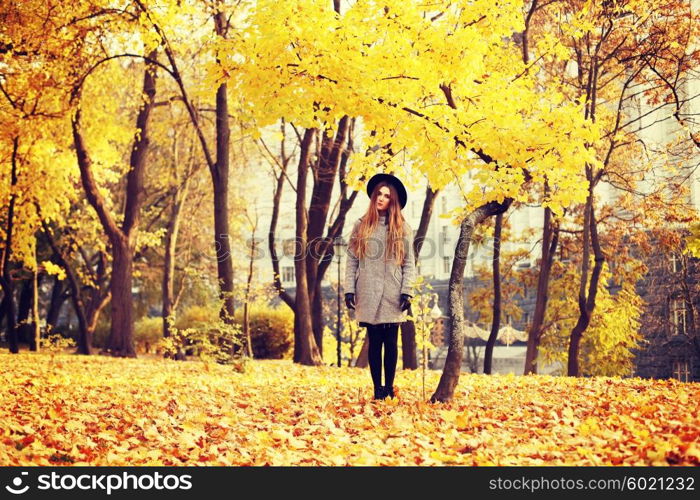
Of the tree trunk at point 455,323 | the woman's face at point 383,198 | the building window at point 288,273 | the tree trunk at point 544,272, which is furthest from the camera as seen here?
the building window at point 288,273

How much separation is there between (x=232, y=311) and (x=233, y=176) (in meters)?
18.1

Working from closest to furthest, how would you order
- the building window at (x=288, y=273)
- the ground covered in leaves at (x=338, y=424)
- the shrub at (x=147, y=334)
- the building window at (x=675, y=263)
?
the ground covered in leaves at (x=338, y=424), the building window at (x=675, y=263), the shrub at (x=147, y=334), the building window at (x=288, y=273)

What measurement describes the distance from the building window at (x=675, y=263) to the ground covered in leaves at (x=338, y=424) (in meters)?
17.4

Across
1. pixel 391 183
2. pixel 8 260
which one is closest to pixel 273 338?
pixel 8 260

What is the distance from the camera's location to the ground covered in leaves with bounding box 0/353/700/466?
15.9ft

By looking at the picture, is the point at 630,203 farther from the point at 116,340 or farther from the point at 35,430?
the point at 35,430

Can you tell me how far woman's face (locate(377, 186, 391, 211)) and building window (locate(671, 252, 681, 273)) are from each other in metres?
21.2

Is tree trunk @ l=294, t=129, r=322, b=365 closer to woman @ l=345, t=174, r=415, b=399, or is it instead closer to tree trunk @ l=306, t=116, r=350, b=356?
tree trunk @ l=306, t=116, r=350, b=356

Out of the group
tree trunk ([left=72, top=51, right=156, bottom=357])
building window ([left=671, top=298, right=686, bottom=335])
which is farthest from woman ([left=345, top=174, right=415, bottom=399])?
building window ([left=671, top=298, right=686, bottom=335])

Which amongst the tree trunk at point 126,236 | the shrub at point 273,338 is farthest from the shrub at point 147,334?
the tree trunk at point 126,236

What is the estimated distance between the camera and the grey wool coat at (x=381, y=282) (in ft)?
24.3

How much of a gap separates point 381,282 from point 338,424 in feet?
5.22

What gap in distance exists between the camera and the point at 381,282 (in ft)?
24.3

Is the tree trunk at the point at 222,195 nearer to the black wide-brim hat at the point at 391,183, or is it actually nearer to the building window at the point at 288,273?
the black wide-brim hat at the point at 391,183
